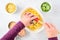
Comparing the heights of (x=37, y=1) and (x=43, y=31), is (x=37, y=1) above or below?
above

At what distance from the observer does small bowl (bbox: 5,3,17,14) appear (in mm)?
760

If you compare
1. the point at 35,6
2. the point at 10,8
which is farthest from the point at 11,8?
the point at 35,6

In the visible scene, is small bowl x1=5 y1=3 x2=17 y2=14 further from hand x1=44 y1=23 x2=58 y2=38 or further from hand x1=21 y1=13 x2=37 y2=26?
hand x1=44 y1=23 x2=58 y2=38

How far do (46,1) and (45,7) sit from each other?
3cm

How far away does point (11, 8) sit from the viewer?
0.76 metres

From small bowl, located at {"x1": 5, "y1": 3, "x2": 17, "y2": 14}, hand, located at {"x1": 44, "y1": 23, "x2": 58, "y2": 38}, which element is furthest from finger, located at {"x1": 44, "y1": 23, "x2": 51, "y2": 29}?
small bowl, located at {"x1": 5, "y1": 3, "x2": 17, "y2": 14}

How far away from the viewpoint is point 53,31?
704mm

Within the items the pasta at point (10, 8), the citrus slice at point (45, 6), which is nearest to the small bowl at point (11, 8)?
the pasta at point (10, 8)

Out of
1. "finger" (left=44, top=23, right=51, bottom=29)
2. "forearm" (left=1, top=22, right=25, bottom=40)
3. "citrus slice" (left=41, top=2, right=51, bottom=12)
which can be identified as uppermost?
"citrus slice" (left=41, top=2, right=51, bottom=12)

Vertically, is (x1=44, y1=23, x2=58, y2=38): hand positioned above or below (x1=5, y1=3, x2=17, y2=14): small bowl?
below

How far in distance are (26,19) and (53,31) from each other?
12 cm

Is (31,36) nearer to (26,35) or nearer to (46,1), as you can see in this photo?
(26,35)

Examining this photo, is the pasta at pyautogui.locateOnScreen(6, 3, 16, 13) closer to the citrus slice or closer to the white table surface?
the white table surface

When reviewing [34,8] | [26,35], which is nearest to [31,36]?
[26,35]
